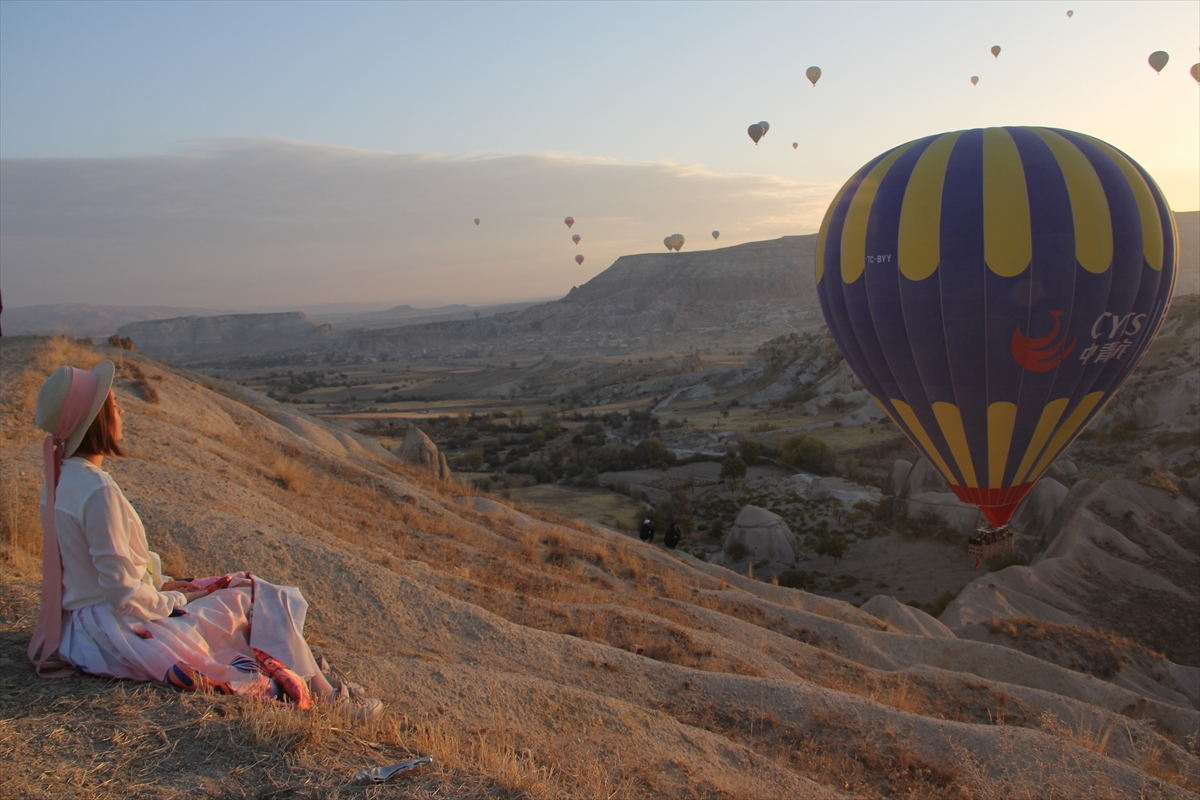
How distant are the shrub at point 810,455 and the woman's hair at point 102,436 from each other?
106ft

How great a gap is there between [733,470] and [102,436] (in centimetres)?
3091

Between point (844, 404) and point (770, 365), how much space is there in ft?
53.3

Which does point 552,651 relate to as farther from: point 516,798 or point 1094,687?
point 1094,687

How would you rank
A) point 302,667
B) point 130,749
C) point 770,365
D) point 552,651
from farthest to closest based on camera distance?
point 770,365 < point 552,651 < point 302,667 < point 130,749

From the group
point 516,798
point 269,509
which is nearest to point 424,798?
point 516,798

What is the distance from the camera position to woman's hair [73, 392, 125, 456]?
3094 mm

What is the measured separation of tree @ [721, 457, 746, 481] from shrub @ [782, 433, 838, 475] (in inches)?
104

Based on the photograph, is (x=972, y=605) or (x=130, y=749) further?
(x=972, y=605)

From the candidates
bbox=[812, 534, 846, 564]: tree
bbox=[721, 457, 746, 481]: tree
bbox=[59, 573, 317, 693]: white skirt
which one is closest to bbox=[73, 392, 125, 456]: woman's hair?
bbox=[59, 573, 317, 693]: white skirt

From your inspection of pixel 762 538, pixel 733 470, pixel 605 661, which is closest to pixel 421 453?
pixel 762 538

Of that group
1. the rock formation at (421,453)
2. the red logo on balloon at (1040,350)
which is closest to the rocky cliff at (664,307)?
the rock formation at (421,453)

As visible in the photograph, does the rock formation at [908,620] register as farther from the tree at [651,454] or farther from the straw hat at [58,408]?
the tree at [651,454]

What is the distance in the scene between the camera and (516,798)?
307 centimetres

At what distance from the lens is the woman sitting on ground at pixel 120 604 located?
303 centimetres
